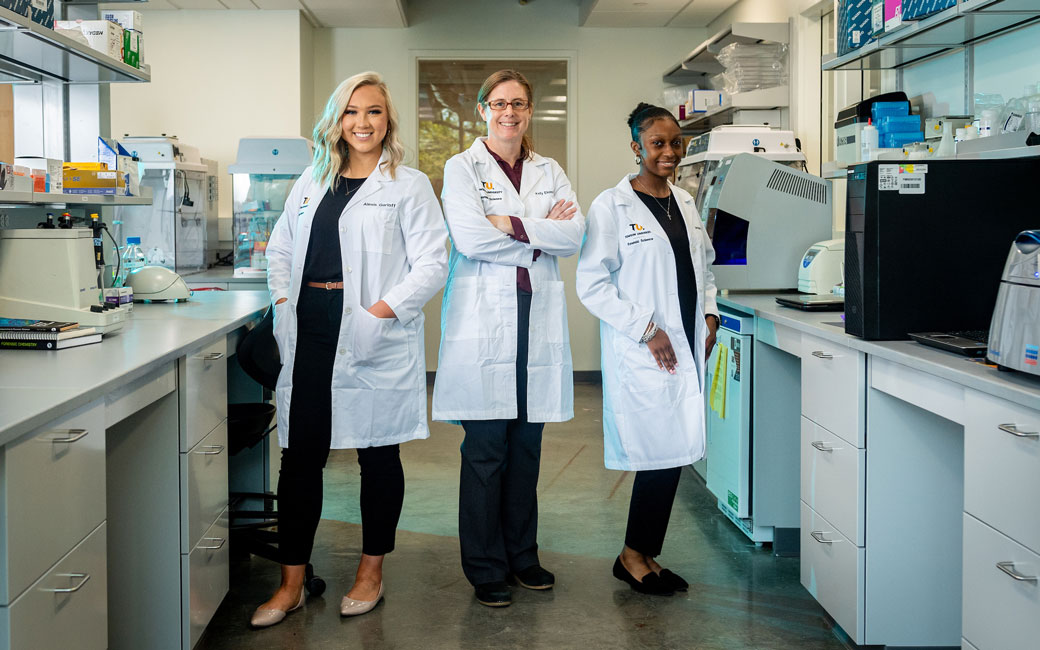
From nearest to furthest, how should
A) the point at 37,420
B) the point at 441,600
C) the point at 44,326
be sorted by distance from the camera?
1. the point at 37,420
2. the point at 44,326
3. the point at 441,600

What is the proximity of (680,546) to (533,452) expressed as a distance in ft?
2.60

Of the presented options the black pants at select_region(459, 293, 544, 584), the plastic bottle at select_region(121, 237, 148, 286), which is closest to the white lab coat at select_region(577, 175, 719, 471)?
the black pants at select_region(459, 293, 544, 584)

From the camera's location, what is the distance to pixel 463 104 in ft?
22.4

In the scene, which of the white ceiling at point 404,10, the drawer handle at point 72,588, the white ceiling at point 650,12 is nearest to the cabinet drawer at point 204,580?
the drawer handle at point 72,588

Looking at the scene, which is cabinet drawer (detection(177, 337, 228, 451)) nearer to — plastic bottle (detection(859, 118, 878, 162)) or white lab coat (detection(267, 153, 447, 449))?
white lab coat (detection(267, 153, 447, 449))

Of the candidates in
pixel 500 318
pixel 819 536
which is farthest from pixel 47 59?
pixel 819 536

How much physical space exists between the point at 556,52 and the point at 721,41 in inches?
70.1

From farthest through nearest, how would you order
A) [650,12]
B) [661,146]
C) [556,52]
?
[556,52], [650,12], [661,146]

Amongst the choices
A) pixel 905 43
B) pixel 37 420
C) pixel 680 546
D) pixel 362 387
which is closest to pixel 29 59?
pixel 362 387

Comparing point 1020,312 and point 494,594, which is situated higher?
point 1020,312

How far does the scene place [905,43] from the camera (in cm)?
326

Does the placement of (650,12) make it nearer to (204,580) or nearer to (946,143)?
(946,143)

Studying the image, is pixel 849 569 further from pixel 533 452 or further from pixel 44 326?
pixel 44 326

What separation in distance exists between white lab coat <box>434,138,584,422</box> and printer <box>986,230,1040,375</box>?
1.18 m
